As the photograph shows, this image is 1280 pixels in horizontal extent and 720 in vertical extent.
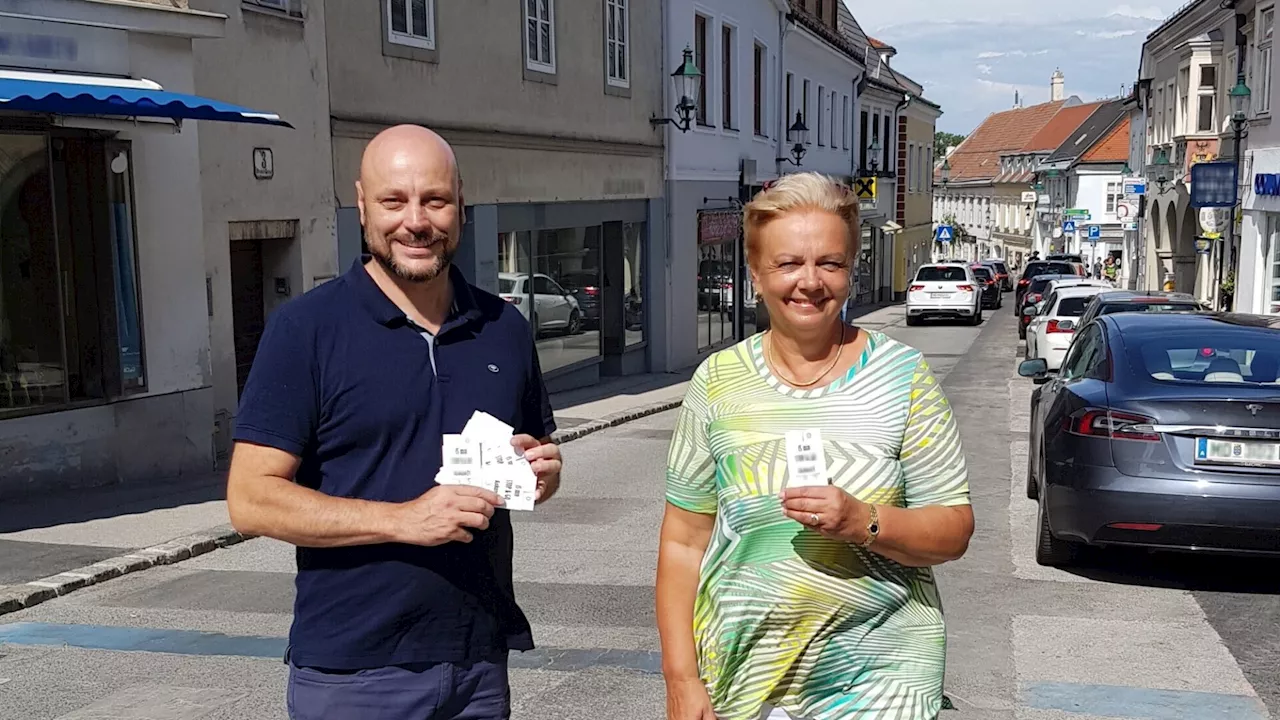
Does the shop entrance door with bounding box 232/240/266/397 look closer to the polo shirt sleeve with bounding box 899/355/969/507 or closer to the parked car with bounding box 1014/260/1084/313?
the polo shirt sleeve with bounding box 899/355/969/507

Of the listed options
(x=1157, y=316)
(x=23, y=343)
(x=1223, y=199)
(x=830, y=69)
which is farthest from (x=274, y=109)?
(x=830, y=69)

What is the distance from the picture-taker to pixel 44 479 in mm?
10406

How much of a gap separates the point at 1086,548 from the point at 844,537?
6312 millimetres

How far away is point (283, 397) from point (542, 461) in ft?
1.96

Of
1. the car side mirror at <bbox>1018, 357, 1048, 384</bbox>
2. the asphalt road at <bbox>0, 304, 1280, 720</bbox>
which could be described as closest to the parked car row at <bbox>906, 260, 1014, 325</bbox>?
the car side mirror at <bbox>1018, 357, 1048, 384</bbox>

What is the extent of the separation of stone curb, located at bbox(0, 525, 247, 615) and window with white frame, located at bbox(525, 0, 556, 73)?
35.9ft

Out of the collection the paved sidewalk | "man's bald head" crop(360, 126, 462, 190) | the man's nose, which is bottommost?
the paved sidewalk

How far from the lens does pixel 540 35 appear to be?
19.0 metres

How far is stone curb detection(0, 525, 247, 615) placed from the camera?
290 inches

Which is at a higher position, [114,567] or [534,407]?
[534,407]

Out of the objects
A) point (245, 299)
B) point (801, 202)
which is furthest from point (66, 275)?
point (801, 202)

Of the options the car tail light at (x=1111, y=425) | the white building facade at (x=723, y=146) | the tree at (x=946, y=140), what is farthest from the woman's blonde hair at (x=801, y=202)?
the tree at (x=946, y=140)

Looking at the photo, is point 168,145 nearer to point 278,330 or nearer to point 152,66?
point 152,66

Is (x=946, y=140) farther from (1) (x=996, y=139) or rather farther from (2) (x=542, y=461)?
(2) (x=542, y=461)
